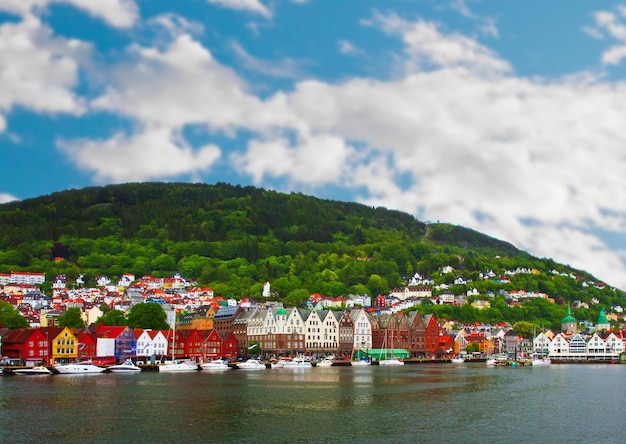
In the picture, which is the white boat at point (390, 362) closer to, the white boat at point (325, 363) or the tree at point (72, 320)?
the white boat at point (325, 363)

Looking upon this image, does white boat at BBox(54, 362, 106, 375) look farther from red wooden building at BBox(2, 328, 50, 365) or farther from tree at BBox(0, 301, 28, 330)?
Answer: tree at BBox(0, 301, 28, 330)

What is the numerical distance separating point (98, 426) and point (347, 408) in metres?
15.4

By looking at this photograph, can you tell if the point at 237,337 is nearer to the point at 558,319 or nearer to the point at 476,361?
the point at 476,361

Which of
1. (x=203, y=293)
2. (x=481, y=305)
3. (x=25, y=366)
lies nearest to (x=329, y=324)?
(x=25, y=366)

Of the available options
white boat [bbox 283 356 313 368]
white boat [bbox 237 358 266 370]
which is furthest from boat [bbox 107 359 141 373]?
white boat [bbox 283 356 313 368]

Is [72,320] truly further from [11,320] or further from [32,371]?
[32,371]

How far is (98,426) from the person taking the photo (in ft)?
125

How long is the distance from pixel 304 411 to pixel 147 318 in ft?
225

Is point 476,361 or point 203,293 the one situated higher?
point 203,293

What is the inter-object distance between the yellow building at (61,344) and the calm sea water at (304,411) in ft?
81.1

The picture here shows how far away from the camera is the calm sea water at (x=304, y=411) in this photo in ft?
119

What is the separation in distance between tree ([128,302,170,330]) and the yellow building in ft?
52.4

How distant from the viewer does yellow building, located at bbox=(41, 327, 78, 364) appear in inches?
3593

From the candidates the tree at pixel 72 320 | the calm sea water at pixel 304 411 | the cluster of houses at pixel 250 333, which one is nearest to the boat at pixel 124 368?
the cluster of houses at pixel 250 333
